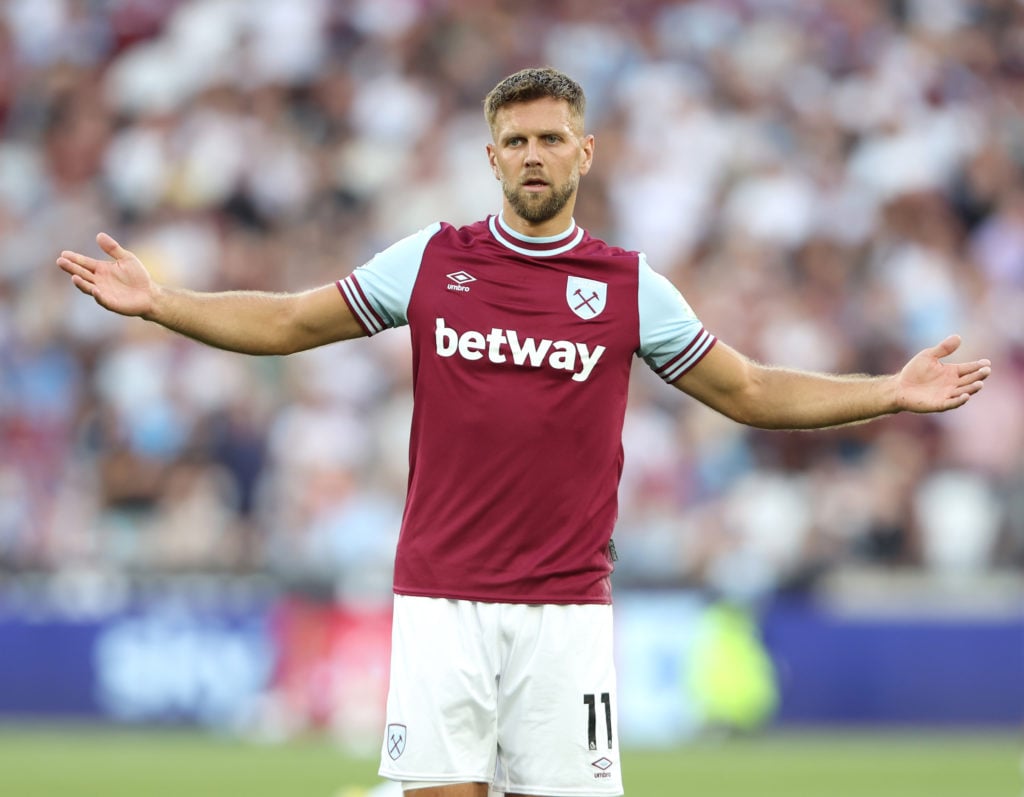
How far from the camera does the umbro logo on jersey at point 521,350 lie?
580cm

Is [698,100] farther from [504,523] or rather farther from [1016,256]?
[504,523]

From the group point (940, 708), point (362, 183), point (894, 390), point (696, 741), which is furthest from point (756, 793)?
point (362, 183)

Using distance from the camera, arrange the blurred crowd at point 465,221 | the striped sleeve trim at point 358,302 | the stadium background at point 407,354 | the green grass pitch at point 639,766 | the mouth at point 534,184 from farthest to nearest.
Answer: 1. the blurred crowd at point 465,221
2. the stadium background at point 407,354
3. the green grass pitch at point 639,766
4. the striped sleeve trim at point 358,302
5. the mouth at point 534,184

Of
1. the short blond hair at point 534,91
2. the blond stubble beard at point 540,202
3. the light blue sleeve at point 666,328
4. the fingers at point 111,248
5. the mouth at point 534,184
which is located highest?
the short blond hair at point 534,91

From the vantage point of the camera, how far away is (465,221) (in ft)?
55.1

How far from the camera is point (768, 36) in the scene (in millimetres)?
18438

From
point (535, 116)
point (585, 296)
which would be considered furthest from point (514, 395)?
point (535, 116)

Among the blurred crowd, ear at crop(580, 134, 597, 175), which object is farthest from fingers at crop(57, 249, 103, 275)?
the blurred crowd

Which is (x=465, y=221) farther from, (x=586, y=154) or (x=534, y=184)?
(x=534, y=184)

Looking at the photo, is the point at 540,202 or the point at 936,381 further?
the point at 936,381

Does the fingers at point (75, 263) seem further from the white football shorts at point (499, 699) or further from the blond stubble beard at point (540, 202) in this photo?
the white football shorts at point (499, 699)

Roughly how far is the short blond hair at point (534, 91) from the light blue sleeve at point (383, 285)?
17.9 inches

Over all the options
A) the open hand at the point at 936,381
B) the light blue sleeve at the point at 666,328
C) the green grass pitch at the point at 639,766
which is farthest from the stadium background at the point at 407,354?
the open hand at the point at 936,381

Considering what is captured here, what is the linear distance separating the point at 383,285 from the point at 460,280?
229mm
